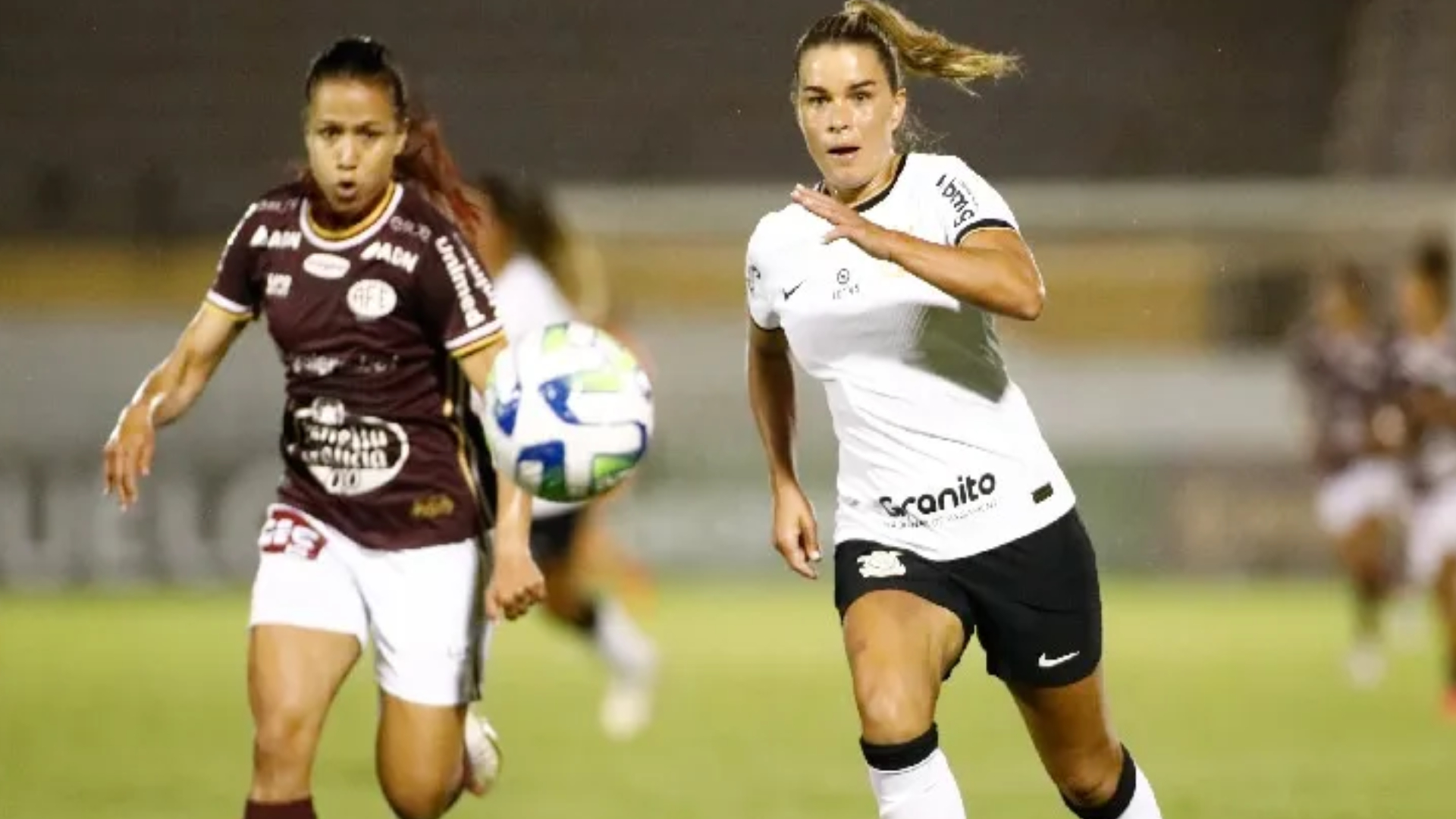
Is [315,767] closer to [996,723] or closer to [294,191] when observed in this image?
[996,723]

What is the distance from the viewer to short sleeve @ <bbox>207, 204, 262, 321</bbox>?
6211mm

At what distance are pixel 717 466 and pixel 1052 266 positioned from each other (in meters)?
3.42

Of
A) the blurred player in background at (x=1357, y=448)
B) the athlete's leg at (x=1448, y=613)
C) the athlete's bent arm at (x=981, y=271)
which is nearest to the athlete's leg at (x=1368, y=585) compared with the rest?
the blurred player in background at (x=1357, y=448)

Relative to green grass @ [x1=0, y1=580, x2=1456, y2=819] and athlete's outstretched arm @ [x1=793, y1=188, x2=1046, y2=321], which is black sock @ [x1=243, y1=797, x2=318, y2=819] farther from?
green grass @ [x1=0, y1=580, x2=1456, y2=819]

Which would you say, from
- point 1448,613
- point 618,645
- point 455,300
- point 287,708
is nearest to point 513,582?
point 287,708

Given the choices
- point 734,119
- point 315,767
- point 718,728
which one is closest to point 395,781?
point 315,767

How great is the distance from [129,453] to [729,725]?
5.74 m

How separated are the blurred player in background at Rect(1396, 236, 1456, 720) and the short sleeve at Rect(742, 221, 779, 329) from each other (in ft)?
25.8

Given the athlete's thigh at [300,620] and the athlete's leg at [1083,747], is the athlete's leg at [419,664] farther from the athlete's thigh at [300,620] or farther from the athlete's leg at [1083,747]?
the athlete's leg at [1083,747]

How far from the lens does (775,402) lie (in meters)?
6.16

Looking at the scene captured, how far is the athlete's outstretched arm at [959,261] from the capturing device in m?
5.08

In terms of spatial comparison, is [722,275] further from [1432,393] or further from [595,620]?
[595,620]

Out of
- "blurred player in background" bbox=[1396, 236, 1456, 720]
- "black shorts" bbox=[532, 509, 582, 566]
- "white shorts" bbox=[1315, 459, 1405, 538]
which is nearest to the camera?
"black shorts" bbox=[532, 509, 582, 566]

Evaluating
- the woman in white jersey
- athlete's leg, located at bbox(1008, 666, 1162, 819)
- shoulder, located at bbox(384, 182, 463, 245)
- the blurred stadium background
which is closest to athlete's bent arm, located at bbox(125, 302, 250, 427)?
shoulder, located at bbox(384, 182, 463, 245)
